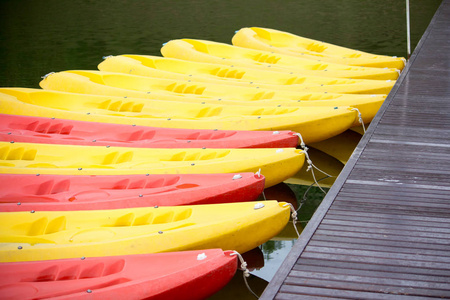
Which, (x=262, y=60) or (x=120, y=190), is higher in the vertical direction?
(x=120, y=190)

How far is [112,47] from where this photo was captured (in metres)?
12.8

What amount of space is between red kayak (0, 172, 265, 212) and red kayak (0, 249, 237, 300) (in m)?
0.77

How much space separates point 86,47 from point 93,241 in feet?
32.3

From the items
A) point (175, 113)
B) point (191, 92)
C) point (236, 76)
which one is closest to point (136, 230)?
point (175, 113)

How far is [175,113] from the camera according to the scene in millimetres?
6016

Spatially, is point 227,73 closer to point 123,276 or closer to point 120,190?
point 120,190

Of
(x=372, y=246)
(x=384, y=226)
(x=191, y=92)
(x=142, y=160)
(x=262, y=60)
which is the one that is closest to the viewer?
(x=372, y=246)

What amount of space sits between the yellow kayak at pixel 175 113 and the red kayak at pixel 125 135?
19 cm

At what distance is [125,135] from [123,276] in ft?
7.79

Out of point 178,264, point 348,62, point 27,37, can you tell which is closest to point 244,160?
point 178,264

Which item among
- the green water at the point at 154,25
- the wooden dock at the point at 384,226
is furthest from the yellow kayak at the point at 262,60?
the green water at the point at 154,25

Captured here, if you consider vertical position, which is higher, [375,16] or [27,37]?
[27,37]

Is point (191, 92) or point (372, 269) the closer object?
point (372, 269)

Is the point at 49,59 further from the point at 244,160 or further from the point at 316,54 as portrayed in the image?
the point at 244,160
